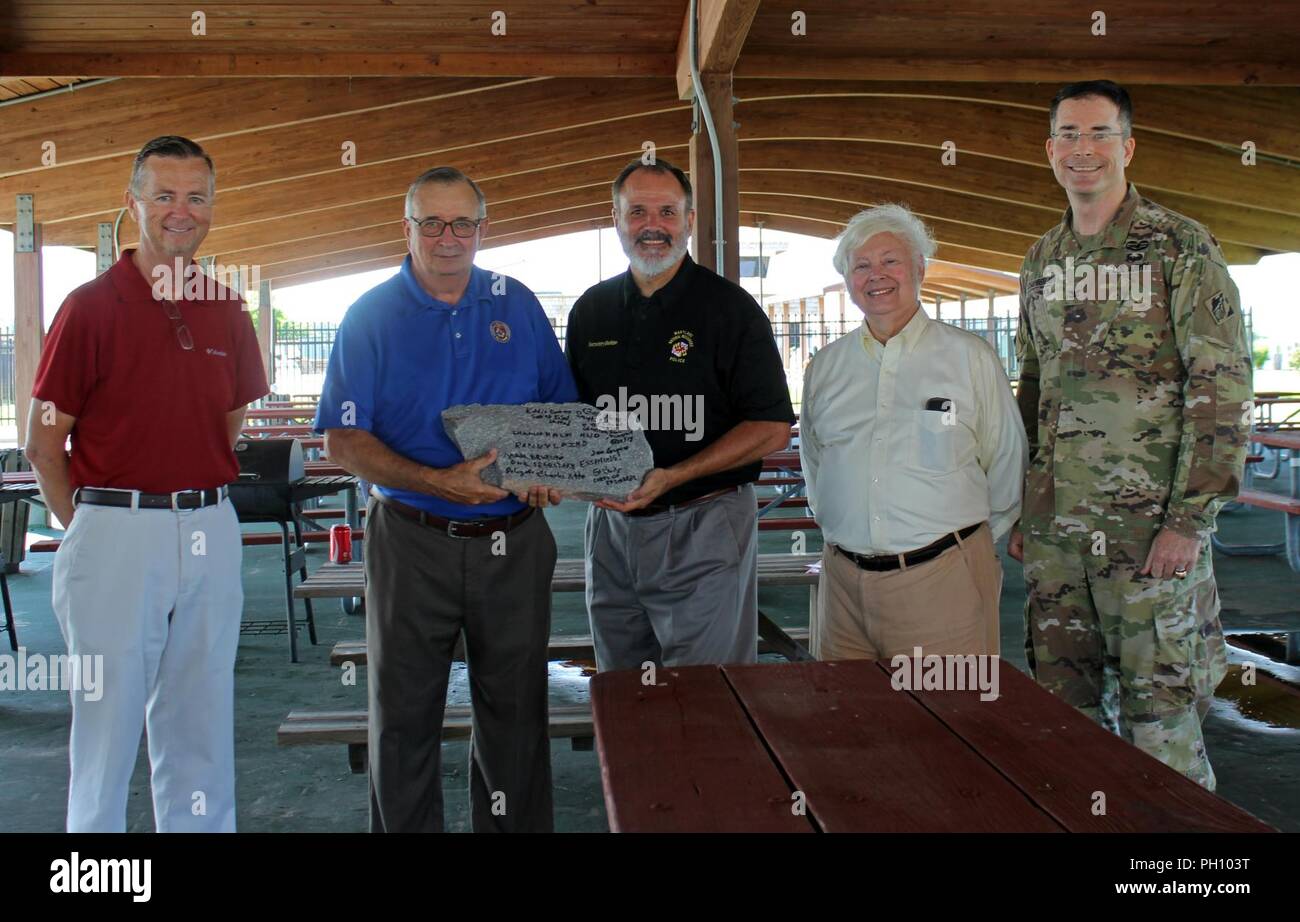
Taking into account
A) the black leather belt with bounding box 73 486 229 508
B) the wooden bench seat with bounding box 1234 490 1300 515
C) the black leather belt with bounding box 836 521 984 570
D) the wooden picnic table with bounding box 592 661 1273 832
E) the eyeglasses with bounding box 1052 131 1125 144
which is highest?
the eyeglasses with bounding box 1052 131 1125 144

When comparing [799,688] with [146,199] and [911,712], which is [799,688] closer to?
[911,712]

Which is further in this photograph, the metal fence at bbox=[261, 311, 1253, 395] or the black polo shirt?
the metal fence at bbox=[261, 311, 1253, 395]

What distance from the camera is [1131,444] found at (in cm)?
270

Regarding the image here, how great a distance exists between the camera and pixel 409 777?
9.11ft

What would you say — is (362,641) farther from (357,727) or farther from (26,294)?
(26,294)

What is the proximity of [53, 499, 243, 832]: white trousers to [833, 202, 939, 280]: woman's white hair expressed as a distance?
1684 mm

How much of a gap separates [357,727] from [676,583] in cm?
118

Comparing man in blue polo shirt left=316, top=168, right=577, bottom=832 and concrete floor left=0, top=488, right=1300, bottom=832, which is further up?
man in blue polo shirt left=316, top=168, right=577, bottom=832

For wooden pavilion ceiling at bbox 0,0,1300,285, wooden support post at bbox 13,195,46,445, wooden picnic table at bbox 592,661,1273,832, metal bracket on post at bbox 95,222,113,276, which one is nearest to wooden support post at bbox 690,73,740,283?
wooden pavilion ceiling at bbox 0,0,1300,285

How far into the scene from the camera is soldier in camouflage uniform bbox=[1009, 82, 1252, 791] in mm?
2576

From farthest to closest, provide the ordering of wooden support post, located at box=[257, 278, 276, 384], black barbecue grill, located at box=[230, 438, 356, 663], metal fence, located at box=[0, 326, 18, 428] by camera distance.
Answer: metal fence, located at box=[0, 326, 18, 428] → wooden support post, located at box=[257, 278, 276, 384] → black barbecue grill, located at box=[230, 438, 356, 663]

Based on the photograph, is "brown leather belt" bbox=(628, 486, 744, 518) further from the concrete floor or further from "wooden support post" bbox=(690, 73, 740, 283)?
"wooden support post" bbox=(690, 73, 740, 283)

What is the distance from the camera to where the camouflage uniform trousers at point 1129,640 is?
265 cm

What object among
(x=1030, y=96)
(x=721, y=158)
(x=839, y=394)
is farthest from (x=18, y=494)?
(x=1030, y=96)
